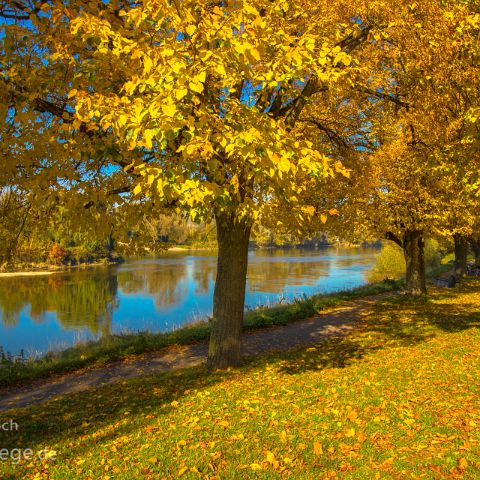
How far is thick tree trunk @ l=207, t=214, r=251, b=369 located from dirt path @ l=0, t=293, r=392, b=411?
2085mm

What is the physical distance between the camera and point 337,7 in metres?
8.23

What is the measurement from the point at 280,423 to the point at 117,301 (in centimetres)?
2857

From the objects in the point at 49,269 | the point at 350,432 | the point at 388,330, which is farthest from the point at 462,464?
the point at 49,269

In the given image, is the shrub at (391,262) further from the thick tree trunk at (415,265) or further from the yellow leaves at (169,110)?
the yellow leaves at (169,110)

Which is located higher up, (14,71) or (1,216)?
(14,71)

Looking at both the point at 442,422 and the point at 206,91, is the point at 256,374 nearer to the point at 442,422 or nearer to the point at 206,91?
the point at 442,422

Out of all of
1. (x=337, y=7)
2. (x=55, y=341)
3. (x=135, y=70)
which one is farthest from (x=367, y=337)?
(x=55, y=341)

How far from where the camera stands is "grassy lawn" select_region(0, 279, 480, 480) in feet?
14.5

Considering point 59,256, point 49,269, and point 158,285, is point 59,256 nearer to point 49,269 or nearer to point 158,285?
point 49,269

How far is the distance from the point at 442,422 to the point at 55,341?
1984 cm

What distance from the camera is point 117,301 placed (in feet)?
105

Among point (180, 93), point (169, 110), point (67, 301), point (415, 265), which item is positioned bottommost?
point (67, 301)

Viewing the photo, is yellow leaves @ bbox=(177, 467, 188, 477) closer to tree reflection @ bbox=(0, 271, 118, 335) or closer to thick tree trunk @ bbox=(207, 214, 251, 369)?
thick tree trunk @ bbox=(207, 214, 251, 369)

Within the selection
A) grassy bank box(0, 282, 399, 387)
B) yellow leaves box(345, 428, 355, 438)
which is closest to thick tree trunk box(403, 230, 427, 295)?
grassy bank box(0, 282, 399, 387)
